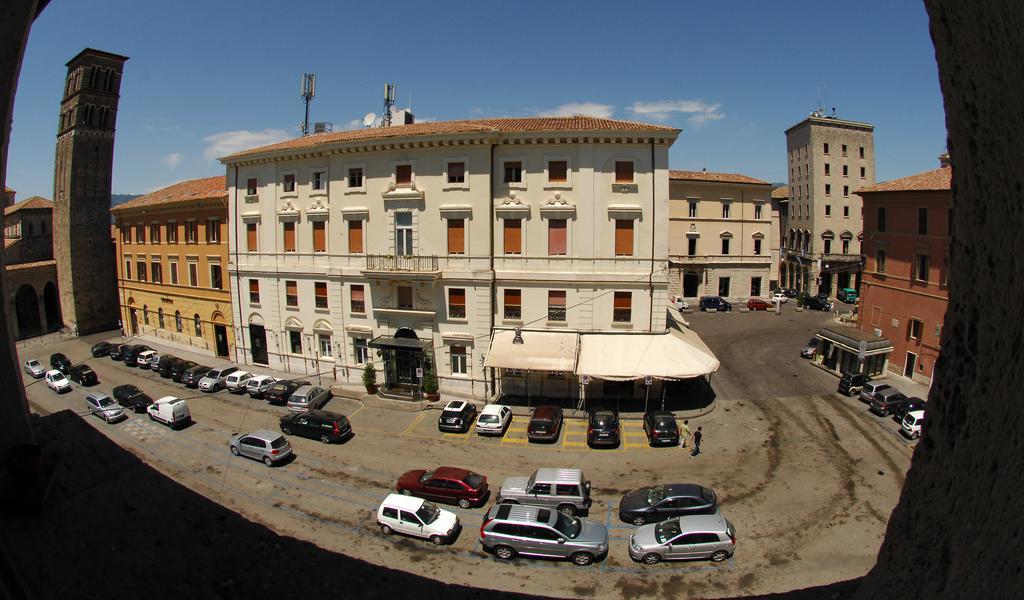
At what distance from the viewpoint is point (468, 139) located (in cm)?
2800

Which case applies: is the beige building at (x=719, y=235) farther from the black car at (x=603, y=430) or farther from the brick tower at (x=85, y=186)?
the brick tower at (x=85, y=186)

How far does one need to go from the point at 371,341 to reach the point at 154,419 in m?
11.4

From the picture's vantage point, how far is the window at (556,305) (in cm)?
2841

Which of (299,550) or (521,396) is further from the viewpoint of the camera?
(521,396)

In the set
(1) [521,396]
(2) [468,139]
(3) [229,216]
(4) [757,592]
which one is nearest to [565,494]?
(4) [757,592]

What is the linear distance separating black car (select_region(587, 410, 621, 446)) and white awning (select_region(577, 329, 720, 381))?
2.32 m

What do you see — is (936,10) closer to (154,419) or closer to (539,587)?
(539,587)

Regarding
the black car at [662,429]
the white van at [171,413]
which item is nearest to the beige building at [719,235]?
the black car at [662,429]

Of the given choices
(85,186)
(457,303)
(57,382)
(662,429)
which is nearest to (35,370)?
(57,382)

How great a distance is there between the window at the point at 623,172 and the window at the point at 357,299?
622 inches

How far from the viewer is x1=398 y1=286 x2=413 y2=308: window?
98.6 ft

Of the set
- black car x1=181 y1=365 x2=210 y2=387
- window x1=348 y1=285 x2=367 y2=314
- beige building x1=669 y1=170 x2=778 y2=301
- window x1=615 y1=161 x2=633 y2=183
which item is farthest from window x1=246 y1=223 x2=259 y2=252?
beige building x1=669 y1=170 x2=778 y2=301

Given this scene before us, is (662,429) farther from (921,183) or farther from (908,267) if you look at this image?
(921,183)

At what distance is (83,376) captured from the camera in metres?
33.9
